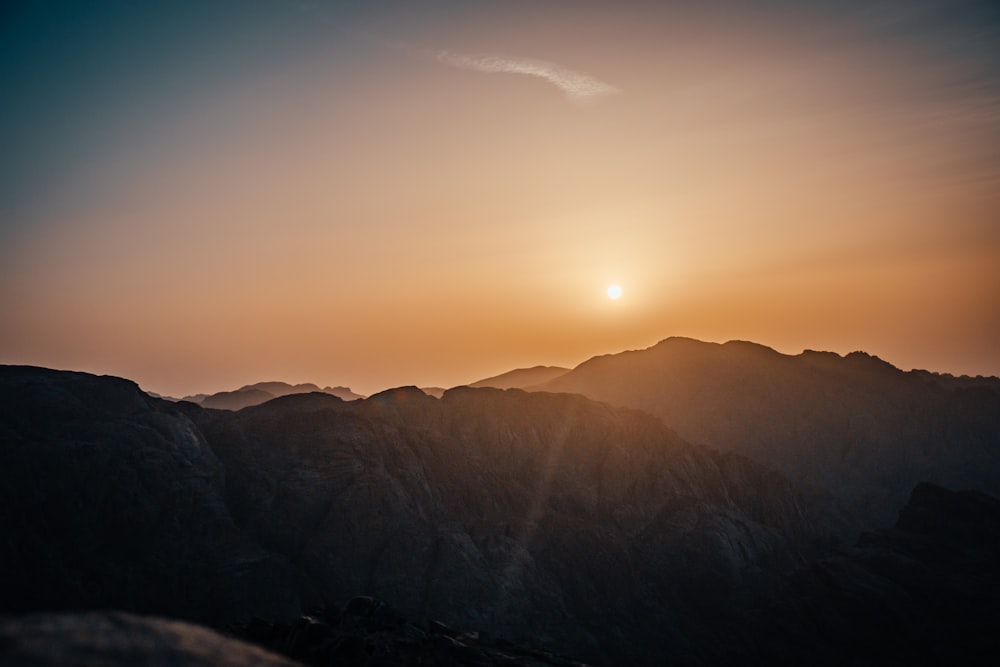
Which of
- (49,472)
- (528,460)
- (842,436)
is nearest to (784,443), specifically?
(842,436)

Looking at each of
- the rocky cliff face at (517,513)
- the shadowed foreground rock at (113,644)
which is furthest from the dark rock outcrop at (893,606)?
the shadowed foreground rock at (113,644)

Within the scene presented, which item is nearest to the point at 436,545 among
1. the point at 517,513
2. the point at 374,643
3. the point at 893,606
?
the point at 517,513

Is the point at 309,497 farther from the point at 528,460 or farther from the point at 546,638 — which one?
the point at 528,460

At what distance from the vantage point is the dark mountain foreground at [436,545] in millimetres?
70250

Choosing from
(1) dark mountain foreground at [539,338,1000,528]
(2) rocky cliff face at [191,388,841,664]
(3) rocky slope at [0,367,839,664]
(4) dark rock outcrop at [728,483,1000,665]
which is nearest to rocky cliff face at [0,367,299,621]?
(3) rocky slope at [0,367,839,664]

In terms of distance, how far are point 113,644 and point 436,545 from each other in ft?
284

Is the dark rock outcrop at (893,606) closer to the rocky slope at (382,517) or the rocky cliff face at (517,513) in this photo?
the rocky slope at (382,517)

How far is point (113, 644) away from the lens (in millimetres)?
8734

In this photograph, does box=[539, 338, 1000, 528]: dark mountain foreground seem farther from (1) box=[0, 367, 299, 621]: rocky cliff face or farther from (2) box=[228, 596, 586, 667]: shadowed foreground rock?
(2) box=[228, 596, 586, 667]: shadowed foreground rock

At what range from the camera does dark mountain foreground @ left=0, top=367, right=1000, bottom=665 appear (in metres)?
70.2

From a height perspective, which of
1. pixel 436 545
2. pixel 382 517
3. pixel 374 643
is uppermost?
pixel 382 517

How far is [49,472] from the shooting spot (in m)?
73.9

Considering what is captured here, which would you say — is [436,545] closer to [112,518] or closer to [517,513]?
[517,513]

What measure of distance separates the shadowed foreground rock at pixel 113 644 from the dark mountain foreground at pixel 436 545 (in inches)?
1591
